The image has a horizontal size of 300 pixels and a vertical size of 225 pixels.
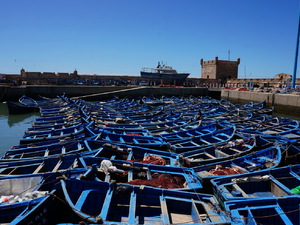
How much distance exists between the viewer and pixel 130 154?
940 cm

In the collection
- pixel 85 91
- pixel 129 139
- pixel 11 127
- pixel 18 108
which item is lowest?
pixel 11 127

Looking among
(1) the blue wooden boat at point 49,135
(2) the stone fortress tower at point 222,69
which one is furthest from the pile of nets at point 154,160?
(2) the stone fortress tower at point 222,69

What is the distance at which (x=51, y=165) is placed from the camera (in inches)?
340

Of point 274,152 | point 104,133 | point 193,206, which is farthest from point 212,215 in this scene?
point 104,133

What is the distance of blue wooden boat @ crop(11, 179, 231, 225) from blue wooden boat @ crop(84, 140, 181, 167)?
9.52ft

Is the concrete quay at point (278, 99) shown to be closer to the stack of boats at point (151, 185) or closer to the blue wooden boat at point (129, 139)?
the stack of boats at point (151, 185)

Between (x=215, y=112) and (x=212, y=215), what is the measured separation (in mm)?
17929

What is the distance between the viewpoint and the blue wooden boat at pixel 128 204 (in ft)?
17.9

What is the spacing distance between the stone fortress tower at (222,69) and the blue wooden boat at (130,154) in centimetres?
5299

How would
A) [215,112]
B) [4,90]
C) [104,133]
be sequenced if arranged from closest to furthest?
[104,133]
[215,112]
[4,90]

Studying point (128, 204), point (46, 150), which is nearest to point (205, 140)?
point (128, 204)

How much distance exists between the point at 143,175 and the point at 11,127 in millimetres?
17904

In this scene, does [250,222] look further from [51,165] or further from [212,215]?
[51,165]

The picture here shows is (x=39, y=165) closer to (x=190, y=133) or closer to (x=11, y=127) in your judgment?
(x=190, y=133)
